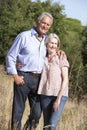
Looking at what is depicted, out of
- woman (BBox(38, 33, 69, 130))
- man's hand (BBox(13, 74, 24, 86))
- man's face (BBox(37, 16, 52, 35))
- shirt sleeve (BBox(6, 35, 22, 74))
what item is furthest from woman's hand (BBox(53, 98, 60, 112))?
man's face (BBox(37, 16, 52, 35))

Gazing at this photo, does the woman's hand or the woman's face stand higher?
the woman's face

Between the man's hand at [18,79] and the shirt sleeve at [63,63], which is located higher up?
the shirt sleeve at [63,63]

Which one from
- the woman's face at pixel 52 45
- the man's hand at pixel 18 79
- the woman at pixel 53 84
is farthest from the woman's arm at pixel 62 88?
the man's hand at pixel 18 79

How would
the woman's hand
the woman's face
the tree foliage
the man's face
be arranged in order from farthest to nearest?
the tree foliage < the man's face < the woman's face < the woman's hand

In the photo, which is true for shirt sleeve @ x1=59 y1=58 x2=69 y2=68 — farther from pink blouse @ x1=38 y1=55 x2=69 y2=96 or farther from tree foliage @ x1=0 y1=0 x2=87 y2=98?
tree foliage @ x1=0 y1=0 x2=87 y2=98

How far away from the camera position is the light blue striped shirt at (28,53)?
16.9ft

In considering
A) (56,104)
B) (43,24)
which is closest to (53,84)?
(56,104)

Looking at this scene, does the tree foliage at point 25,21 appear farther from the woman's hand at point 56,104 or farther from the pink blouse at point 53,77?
the woman's hand at point 56,104

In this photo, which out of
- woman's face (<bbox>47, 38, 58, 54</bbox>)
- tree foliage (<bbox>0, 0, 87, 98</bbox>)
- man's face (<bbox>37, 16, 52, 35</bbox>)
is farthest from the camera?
tree foliage (<bbox>0, 0, 87, 98</bbox>)

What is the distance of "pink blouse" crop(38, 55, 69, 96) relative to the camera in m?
4.96

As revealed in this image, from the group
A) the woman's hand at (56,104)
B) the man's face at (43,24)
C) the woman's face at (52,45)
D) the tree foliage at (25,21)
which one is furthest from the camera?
the tree foliage at (25,21)

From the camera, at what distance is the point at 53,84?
496 cm

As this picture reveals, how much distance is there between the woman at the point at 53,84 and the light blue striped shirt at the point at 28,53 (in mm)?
96

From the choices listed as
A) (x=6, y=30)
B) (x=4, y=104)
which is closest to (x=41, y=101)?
(x=4, y=104)
